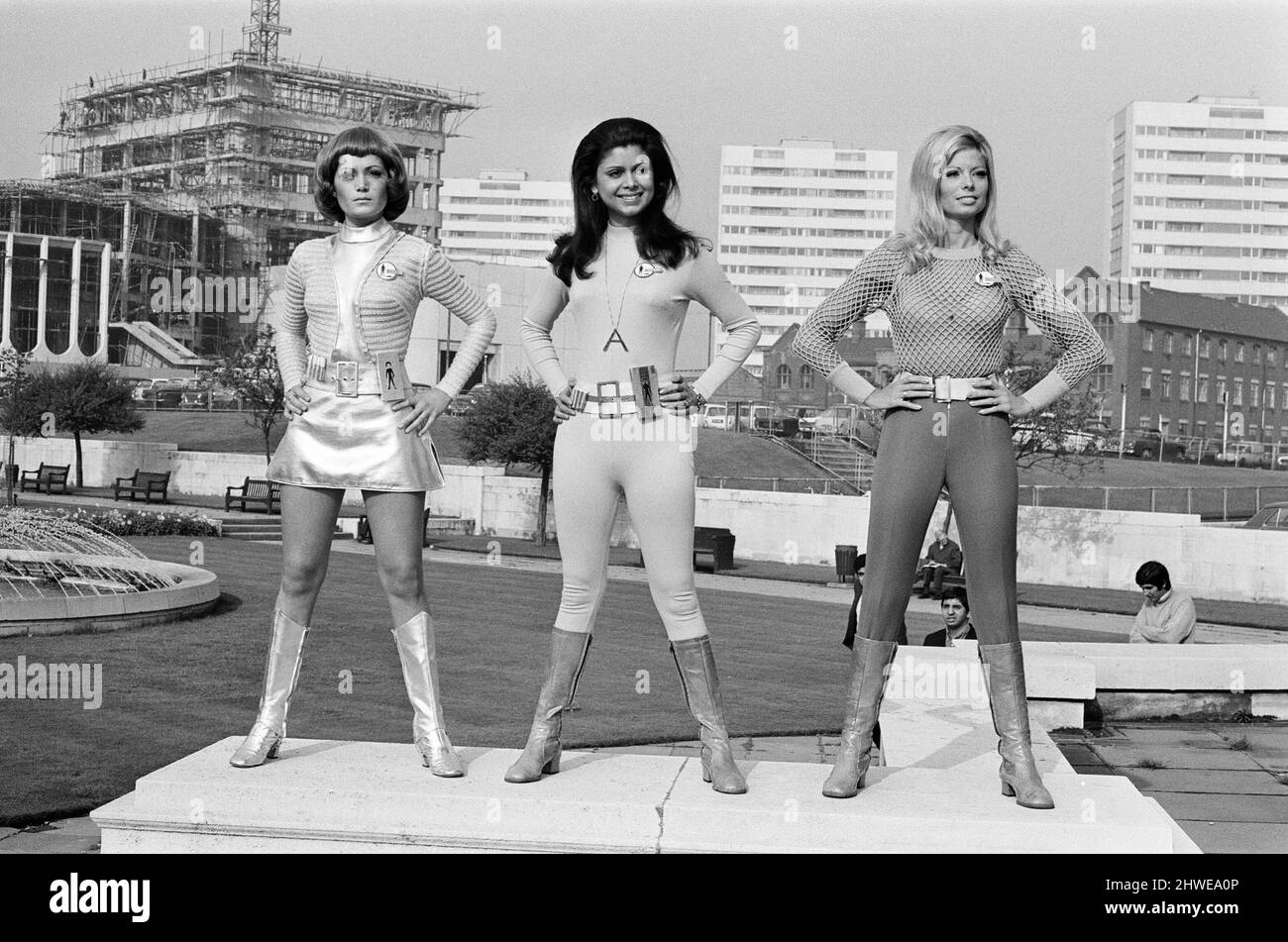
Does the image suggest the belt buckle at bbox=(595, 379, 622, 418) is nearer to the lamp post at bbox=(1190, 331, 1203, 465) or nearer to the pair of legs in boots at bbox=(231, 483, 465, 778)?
the pair of legs in boots at bbox=(231, 483, 465, 778)

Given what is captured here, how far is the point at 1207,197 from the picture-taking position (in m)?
139

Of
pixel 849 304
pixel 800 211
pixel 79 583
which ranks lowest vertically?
pixel 79 583

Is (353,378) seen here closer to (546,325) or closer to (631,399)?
Answer: (546,325)

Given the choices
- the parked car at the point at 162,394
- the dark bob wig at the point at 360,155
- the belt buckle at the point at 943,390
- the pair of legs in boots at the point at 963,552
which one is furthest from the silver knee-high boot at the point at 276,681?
the parked car at the point at 162,394

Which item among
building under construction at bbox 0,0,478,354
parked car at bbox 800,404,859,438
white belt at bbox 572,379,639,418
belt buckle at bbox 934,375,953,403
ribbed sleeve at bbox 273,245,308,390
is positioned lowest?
parked car at bbox 800,404,859,438

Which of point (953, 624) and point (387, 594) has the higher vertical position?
point (387, 594)

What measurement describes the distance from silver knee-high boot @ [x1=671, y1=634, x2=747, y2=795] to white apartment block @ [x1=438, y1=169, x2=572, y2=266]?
181330 millimetres

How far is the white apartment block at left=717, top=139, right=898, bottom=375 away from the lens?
16462cm

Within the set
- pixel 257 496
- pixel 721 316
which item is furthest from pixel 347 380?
pixel 257 496

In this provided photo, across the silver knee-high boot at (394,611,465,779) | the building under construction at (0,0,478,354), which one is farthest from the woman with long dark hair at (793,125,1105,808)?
the building under construction at (0,0,478,354)

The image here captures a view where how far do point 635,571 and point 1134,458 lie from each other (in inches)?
1802

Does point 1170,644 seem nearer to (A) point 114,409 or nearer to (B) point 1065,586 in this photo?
(B) point 1065,586

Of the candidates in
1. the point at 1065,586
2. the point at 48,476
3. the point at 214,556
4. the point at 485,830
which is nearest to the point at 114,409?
the point at 48,476

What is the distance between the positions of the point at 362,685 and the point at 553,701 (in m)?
6.18
